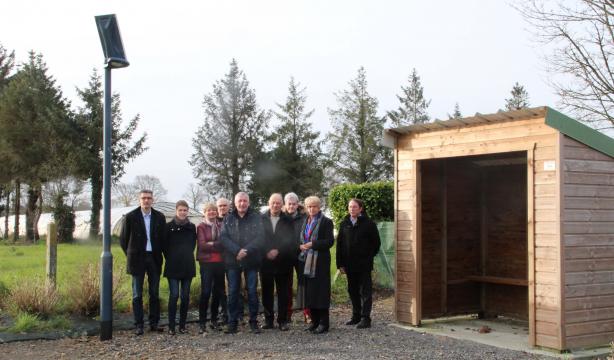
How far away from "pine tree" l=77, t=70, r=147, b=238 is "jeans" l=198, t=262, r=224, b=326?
793 inches

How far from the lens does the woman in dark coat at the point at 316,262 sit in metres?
7.94

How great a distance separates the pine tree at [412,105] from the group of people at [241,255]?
3432 cm

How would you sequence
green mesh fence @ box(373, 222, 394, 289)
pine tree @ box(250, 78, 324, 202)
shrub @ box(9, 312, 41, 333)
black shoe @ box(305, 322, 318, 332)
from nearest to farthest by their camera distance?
shrub @ box(9, 312, 41, 333), black shoe @ box(305, 322, 318, 332), green mesh fence @ box(373, 222, 394, 289), pine tree @ box(250, 78, 324, 202)

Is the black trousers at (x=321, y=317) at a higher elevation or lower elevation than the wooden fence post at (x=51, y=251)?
lower

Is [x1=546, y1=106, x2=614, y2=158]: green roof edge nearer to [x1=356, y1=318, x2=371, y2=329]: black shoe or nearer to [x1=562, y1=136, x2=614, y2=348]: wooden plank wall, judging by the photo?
[x1=562, y1=136, x2=614, y2=348]: wooden plank wall

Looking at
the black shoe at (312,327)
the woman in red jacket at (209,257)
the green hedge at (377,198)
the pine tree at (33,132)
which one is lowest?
the black shoe at (312,327)

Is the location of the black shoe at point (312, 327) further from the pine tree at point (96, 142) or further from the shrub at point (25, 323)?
the pine tree at point (96, 142)

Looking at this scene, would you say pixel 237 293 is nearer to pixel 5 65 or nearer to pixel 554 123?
pixel 554 123

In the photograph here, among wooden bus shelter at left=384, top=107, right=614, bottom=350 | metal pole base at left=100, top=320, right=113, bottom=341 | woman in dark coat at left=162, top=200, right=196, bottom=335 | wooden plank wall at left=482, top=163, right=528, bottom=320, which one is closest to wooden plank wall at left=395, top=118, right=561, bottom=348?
wooden bus shelter at left=384, top=107, right=614, bottom=350

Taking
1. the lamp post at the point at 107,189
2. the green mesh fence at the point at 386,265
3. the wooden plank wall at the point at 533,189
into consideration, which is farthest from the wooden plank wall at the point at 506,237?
the lamp post at the point at 107,189

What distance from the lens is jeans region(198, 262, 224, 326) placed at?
8.02 metres

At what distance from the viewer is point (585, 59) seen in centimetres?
1798

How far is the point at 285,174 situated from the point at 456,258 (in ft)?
95.7

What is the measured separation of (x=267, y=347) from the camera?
23.3 ft
